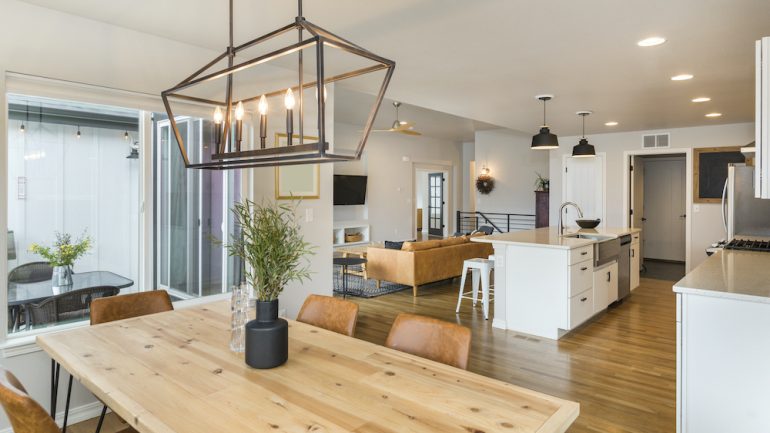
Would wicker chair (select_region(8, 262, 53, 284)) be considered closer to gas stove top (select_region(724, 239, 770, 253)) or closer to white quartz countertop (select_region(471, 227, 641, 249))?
white quartz countertop (select_region(471, 227, 641, 249))

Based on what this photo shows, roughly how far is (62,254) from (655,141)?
800 cm

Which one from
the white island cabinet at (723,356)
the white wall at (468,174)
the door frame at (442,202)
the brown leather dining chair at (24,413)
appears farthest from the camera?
the white wall at (468,174)

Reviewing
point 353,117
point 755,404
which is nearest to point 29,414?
point 755,404

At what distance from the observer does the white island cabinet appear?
2102mm

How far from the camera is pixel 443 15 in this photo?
274cm

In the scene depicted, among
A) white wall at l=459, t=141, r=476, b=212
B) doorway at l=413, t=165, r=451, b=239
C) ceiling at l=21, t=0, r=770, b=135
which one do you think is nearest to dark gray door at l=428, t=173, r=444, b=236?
doorway at l=413, t=165, r=451, b=239

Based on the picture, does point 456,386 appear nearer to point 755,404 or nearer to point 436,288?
point 755,404

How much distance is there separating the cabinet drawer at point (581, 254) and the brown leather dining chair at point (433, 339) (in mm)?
2802

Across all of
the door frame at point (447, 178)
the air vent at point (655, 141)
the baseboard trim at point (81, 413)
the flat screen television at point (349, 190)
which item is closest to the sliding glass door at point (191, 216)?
the baseboard trim at point (81, 413)

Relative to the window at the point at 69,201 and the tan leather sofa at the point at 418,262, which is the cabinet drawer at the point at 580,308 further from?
the window at the point at 69,201

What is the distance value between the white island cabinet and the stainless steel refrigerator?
302 cm

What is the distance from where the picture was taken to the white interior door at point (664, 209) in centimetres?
907

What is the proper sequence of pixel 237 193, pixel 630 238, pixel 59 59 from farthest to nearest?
pixel 630 238 < pixel 237 193 < pixel 59 59

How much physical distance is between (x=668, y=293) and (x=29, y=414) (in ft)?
23.3
